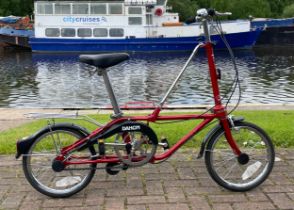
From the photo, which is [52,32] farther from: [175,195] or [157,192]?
[175,195]

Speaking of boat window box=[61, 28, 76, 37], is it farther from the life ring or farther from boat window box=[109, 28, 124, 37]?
the life ring

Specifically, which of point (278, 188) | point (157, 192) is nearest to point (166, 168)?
point (157, 192)

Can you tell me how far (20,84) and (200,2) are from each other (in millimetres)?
48796

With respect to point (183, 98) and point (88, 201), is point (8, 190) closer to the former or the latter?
point (88, 201)

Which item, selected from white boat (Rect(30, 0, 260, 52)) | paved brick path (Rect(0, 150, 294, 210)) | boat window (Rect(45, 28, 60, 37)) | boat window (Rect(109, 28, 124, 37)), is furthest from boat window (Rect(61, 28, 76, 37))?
paved brick path (Rect(0, 150, 294, 210))

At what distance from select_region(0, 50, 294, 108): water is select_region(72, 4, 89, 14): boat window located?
5.92 meters

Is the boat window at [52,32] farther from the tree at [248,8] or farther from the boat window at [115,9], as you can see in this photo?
the tree at [248,8]

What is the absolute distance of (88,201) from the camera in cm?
433

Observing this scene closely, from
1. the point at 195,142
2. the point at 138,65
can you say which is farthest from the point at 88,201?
the point at 138,65

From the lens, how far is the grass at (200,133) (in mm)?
6154

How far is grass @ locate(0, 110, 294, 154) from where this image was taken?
615cm

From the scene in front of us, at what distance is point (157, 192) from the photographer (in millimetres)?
4504

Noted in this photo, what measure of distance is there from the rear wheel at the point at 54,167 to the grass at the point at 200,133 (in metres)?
1.55

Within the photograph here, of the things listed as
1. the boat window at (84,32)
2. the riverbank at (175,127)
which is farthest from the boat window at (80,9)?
the riverbank at (175,127)
